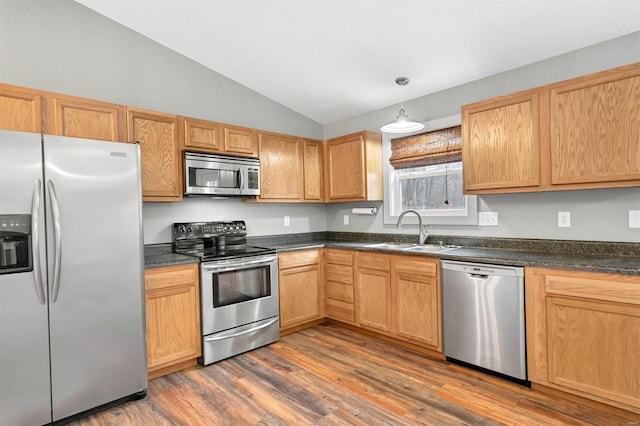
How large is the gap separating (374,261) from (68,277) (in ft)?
8.04

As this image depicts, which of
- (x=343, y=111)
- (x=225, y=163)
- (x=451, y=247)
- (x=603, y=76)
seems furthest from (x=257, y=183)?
(x=603, y=76)

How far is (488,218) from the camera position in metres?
3.19

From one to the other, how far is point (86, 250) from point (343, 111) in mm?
3125

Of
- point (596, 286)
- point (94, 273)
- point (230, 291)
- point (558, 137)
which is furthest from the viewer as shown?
point (230, 291)

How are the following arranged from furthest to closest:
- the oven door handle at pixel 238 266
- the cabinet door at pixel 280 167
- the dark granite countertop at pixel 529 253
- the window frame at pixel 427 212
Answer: the cabinet door at pixel 280 167, the window frame at pixel 427 212, the oven door handle at pixel 238 266, the dark granite countertop at pixel 529 253

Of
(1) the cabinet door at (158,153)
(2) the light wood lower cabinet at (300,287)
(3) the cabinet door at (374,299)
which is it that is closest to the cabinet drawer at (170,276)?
(1) the cabinet door at (158,153)

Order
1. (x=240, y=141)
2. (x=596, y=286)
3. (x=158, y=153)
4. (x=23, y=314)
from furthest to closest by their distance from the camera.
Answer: (x=240, y=141) < (x=158, y=153) < (x=596, y=286) < (x=23, y=314)

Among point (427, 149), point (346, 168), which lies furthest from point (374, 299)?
point (427, 149)

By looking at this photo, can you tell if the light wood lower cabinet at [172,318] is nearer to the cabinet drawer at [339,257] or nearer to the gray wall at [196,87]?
the gray wall at [196,87]

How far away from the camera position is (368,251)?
346 cm

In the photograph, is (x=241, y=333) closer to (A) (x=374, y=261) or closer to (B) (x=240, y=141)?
(A) (x=374, y=261)

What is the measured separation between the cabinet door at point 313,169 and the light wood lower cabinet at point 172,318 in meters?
1.77

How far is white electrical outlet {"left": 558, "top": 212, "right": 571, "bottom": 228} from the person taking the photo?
8.96 feet

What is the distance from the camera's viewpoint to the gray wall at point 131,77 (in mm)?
2707
